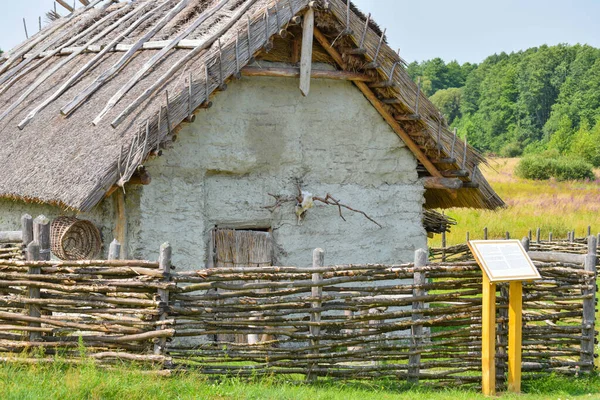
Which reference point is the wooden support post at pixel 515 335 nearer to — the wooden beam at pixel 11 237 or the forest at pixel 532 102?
the wooden beam at pixel 11 237

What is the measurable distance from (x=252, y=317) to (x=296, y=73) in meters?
3.59

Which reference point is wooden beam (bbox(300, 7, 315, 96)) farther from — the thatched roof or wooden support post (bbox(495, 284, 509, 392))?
wooden support post (bbox(495, 284, 509, 392))

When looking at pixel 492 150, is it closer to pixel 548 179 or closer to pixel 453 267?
pixel 548 179

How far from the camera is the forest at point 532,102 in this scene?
203 ft

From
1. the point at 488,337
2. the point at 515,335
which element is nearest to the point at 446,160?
the point at 515,335

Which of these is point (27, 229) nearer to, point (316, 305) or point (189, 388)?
point (189, 388)

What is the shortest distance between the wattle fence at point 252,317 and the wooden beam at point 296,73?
9.46 feet

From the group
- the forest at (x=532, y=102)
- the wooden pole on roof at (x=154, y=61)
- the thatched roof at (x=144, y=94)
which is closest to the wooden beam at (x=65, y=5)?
the thatched roof at (x=144, y=94)

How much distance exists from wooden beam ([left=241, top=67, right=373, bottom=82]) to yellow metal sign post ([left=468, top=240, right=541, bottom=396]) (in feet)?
11.2

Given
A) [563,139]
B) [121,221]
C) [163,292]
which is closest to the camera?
[163,292]

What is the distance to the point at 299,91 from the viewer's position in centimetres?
1093

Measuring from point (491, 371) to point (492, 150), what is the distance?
59.7 m

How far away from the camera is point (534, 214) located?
2766cm

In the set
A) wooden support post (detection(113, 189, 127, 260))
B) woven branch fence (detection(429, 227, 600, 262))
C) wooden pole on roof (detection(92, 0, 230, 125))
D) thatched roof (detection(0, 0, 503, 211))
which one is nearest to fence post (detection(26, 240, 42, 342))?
thatched roof (detection(0, 0, 503, 211))
